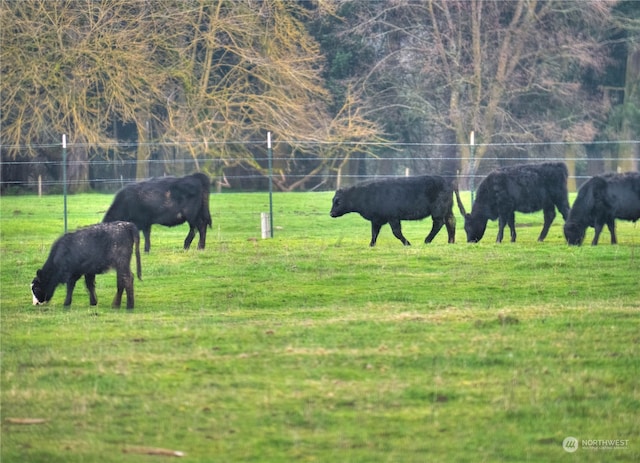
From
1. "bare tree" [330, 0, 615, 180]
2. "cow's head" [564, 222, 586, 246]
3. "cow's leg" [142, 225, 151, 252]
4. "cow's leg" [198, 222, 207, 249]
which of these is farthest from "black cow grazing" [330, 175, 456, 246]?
"bare tree" [330, 0, 615, 180]

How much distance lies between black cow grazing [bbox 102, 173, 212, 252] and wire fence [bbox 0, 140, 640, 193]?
1309cm

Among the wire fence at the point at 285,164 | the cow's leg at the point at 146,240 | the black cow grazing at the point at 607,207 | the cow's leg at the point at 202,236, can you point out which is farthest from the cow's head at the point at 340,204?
the wire fence at the point at 285,164

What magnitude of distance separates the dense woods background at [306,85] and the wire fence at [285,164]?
114mm

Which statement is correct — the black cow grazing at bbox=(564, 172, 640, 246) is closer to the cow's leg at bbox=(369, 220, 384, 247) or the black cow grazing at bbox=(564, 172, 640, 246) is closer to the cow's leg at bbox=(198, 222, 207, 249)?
the cow's leg at bbox=(369, 220, 384, 247)

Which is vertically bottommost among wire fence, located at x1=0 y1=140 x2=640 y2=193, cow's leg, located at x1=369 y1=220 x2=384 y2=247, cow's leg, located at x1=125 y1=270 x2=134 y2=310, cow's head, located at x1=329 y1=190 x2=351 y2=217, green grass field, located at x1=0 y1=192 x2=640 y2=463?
green grass field, located at x1=0 y1=192 x2=640 y2=463

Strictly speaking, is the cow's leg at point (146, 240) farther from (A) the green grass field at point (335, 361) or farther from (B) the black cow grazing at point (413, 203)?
→ (B) the black cow grazing at point (413, 203)

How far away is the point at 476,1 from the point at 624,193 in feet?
85.7

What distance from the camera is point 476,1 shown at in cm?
4659

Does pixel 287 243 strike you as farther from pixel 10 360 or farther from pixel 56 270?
pixel 10 360

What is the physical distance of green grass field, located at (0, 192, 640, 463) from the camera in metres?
8.34

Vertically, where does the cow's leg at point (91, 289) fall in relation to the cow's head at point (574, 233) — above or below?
below

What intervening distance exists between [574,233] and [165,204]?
24.2 ft

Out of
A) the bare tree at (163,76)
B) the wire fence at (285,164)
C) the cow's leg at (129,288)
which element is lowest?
the cow's leg at (129,288)

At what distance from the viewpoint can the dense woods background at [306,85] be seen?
3588cm
